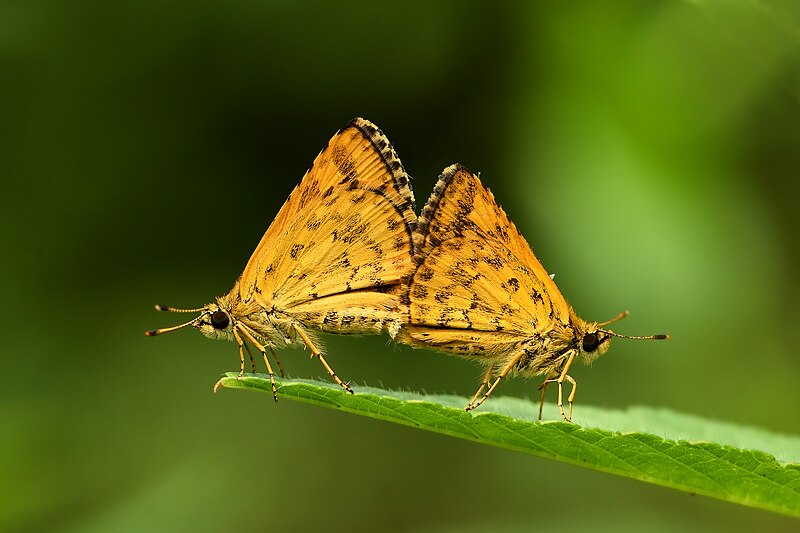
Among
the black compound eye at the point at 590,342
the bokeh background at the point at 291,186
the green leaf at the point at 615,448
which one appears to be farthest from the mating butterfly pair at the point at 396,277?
A: the green leaf at the point at 615,448

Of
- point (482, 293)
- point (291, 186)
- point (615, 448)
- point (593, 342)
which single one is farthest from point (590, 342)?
point (291, 186)

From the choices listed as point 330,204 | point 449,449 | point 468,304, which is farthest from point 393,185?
point 449,449

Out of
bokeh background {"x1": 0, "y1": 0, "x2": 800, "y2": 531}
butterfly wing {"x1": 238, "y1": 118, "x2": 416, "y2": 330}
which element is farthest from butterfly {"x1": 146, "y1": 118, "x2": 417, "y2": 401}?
bokeh background {"x1": 0, "y1": 0, "x2": 800, "y2": 531}

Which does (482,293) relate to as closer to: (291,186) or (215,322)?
(215,322)

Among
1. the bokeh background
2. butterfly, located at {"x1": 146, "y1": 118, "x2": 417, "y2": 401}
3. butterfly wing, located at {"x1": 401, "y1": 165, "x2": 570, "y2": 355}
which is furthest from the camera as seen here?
the bokeh background

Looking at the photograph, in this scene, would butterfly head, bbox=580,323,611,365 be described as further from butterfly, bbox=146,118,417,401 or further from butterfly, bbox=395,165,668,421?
butterfly, bbox=146,118,417,401

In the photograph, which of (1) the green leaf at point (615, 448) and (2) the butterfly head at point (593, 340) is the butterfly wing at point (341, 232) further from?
(1) the green leaf at point (615, 448)
